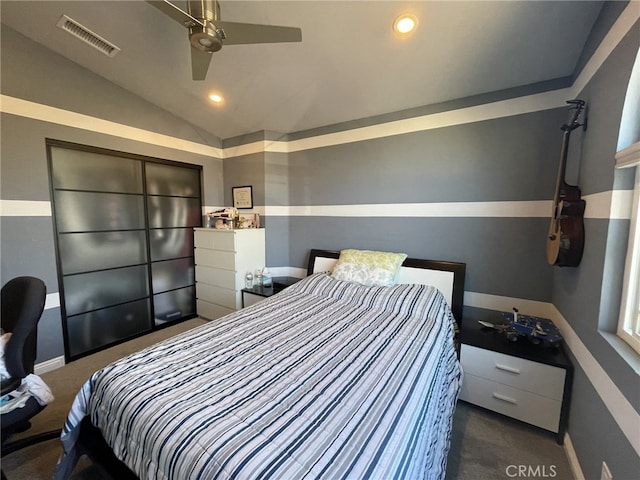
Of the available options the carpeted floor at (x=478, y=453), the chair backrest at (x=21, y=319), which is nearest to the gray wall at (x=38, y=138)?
the chair backrest at (x=21, y=319)

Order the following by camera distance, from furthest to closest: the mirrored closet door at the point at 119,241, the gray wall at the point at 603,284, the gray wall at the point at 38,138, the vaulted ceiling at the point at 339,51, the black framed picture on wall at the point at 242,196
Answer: the black framed picture on wall at the point at 242,196 < the mirrored closet door at the point at 119,241 < the gray wall at the point at 38,138 < the vaulted ceiling at the point at 339,51 < the gray wall at the point at 603,284

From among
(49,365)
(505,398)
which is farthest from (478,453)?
(49,365)

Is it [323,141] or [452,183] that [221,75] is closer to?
[323,141]

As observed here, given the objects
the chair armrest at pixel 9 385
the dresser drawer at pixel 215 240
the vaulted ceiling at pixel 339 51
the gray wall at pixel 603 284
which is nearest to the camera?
the gray wall at pixel 603 284

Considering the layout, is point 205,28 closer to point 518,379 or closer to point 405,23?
point 405,23

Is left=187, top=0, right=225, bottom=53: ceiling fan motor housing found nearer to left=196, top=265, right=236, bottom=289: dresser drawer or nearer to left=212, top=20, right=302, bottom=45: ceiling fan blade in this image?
left=212, top=20, right=302, bottom=45: ceiling fan blade

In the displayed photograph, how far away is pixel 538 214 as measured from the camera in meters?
1.98

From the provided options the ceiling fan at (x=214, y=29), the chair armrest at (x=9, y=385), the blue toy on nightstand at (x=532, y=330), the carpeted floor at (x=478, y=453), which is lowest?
the carpeted floor at (x=478, y=453)

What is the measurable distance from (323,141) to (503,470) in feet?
9.84

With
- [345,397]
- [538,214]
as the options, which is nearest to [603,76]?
[538,214]

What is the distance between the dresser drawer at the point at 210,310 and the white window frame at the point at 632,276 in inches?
127

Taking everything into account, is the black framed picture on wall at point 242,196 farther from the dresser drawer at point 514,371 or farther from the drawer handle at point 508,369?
the drawer handle at point 508,369

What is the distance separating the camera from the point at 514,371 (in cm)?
170

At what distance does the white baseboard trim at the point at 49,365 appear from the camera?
226cm
